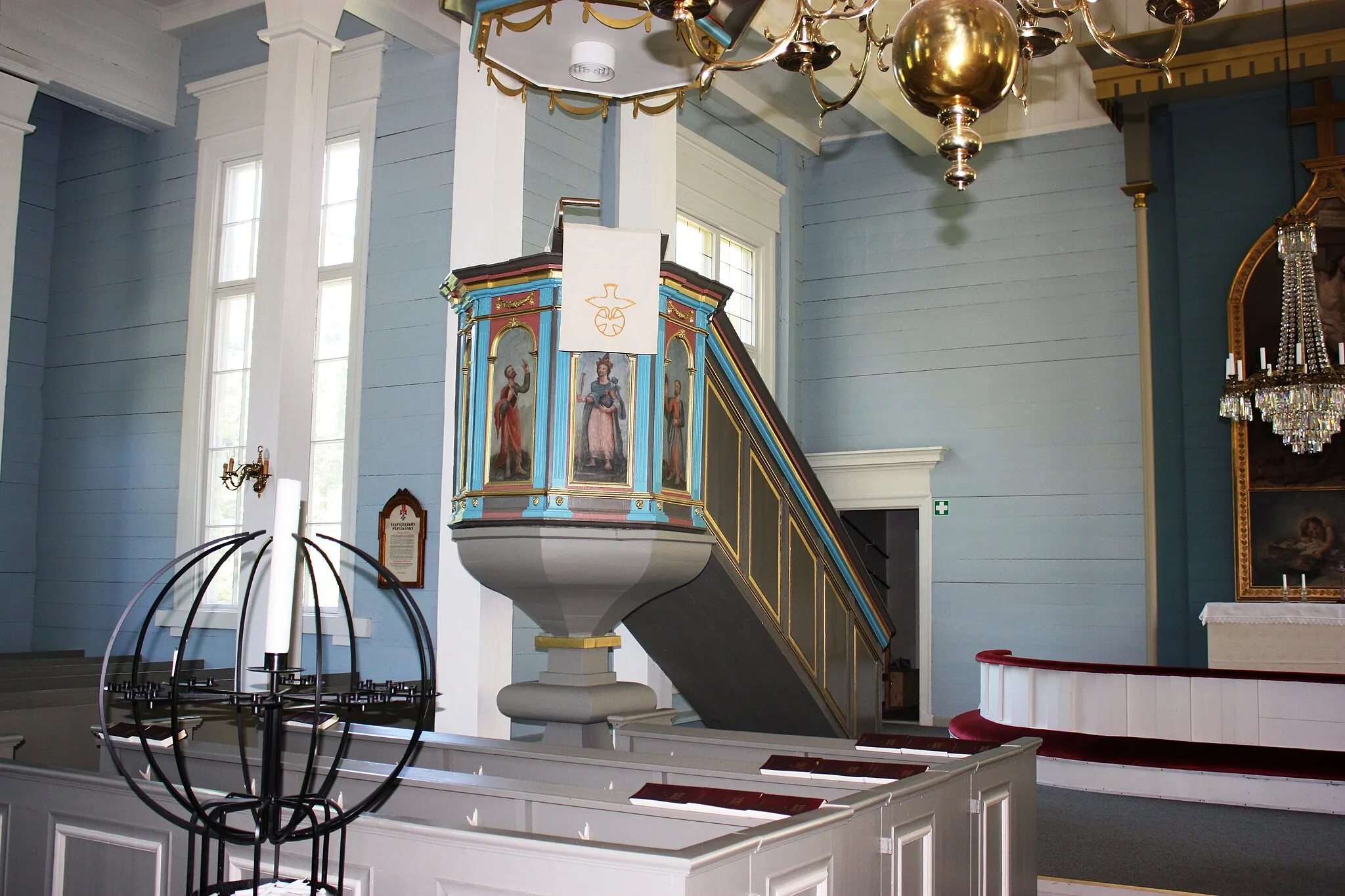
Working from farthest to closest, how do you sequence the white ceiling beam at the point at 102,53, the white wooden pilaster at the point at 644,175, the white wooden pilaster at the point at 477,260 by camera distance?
the white ceiling beam at the point at 102,53, the white wooden pilaster at the point at 644,175, the white wooden pilaster at the point at 477,260

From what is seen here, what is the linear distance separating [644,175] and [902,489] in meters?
4.50

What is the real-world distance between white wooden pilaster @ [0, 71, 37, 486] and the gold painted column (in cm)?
751

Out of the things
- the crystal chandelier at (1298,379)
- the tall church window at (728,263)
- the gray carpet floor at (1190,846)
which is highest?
the tall church window at (728,263)

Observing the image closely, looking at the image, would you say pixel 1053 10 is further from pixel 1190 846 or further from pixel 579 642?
pixel 1190 846

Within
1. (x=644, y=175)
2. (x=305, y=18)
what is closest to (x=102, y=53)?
(x=305, y=18)

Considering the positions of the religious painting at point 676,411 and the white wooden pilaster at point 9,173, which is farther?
the white wooden pilaster at point 9,173

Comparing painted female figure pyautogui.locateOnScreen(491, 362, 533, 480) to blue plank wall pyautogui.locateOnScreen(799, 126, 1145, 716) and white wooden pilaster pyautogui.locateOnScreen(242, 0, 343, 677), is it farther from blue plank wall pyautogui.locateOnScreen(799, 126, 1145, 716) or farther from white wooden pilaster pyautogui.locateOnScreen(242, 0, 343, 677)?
blue plank wall pyautogui.locateOnScreen(799, 126, 1145, 716)

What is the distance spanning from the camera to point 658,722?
450 centimetres

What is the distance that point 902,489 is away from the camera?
9.62m

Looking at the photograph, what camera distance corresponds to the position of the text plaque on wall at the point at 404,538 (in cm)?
683

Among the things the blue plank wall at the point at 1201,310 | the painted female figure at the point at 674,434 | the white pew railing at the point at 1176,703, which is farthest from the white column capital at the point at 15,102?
the blue plank wall at the point at 1201,310

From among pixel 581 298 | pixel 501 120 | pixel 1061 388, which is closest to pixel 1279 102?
pixel 1061 388

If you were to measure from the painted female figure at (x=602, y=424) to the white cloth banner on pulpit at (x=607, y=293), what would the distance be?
0.48ft

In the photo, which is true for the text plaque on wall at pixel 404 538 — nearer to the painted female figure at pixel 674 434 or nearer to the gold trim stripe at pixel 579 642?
the gold trim stripe at pixel 579 642
